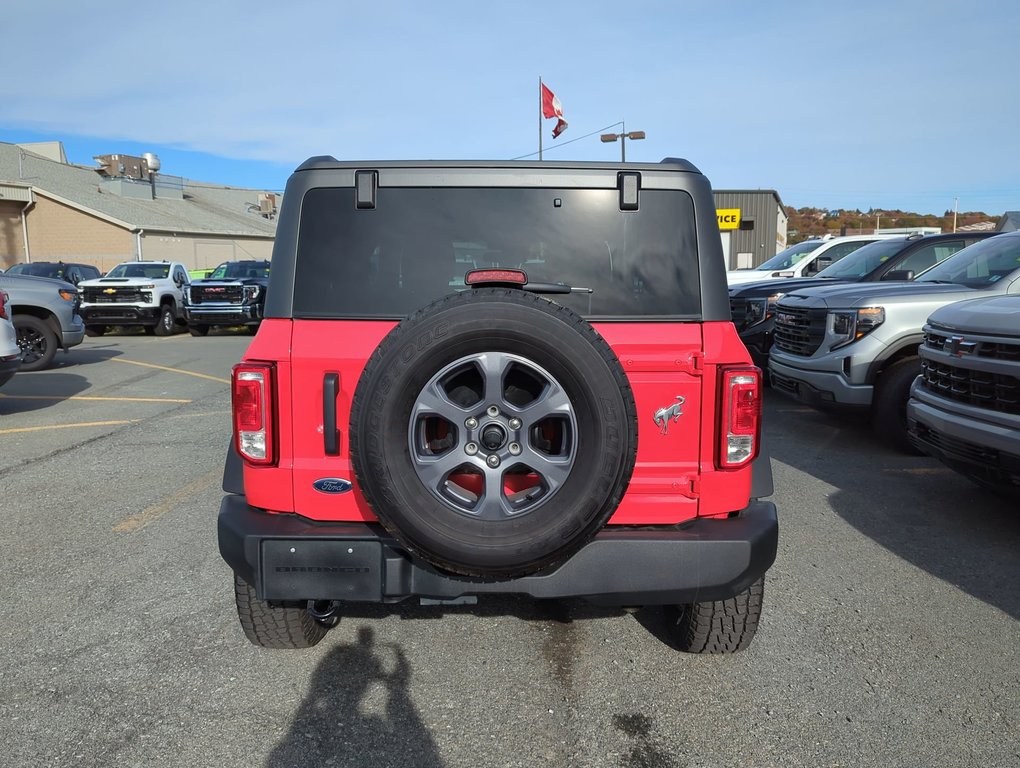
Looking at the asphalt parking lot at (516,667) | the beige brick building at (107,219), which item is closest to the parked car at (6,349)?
the asphalt parking lot at (516,667)

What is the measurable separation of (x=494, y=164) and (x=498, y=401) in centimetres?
100

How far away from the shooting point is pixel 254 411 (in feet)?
9.48

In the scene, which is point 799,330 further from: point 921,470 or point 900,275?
point 921,470

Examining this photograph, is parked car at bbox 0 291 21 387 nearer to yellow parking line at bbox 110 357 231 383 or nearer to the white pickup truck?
yellow parking line at bbox 110 357 231 383

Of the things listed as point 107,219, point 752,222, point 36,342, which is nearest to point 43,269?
point 36,342

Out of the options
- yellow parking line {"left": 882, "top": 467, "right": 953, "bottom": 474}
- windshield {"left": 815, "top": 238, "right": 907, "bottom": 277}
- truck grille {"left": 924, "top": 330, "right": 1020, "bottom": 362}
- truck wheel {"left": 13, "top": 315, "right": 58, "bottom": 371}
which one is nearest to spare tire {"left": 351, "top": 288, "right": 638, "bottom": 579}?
truck grille {"left": 924, "top": 330, "right": 1020, "bottom": 362}

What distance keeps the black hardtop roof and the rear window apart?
9 cm

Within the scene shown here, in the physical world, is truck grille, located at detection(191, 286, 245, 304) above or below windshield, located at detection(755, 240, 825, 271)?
below

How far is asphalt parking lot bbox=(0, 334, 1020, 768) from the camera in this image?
8.93ft

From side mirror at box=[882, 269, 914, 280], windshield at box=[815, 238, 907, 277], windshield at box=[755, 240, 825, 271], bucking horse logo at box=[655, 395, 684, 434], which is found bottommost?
bucking horse logo at box=[655, 395, 684, 434]

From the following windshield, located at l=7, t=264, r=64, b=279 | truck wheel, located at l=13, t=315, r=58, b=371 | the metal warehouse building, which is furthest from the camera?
the metal warehouse building

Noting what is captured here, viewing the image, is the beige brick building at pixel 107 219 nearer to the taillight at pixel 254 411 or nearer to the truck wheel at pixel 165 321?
the truck wheel at pixel 165 321

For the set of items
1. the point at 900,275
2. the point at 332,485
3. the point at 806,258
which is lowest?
the point at 332,485

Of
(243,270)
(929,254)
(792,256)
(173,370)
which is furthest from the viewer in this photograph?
(243,270)
